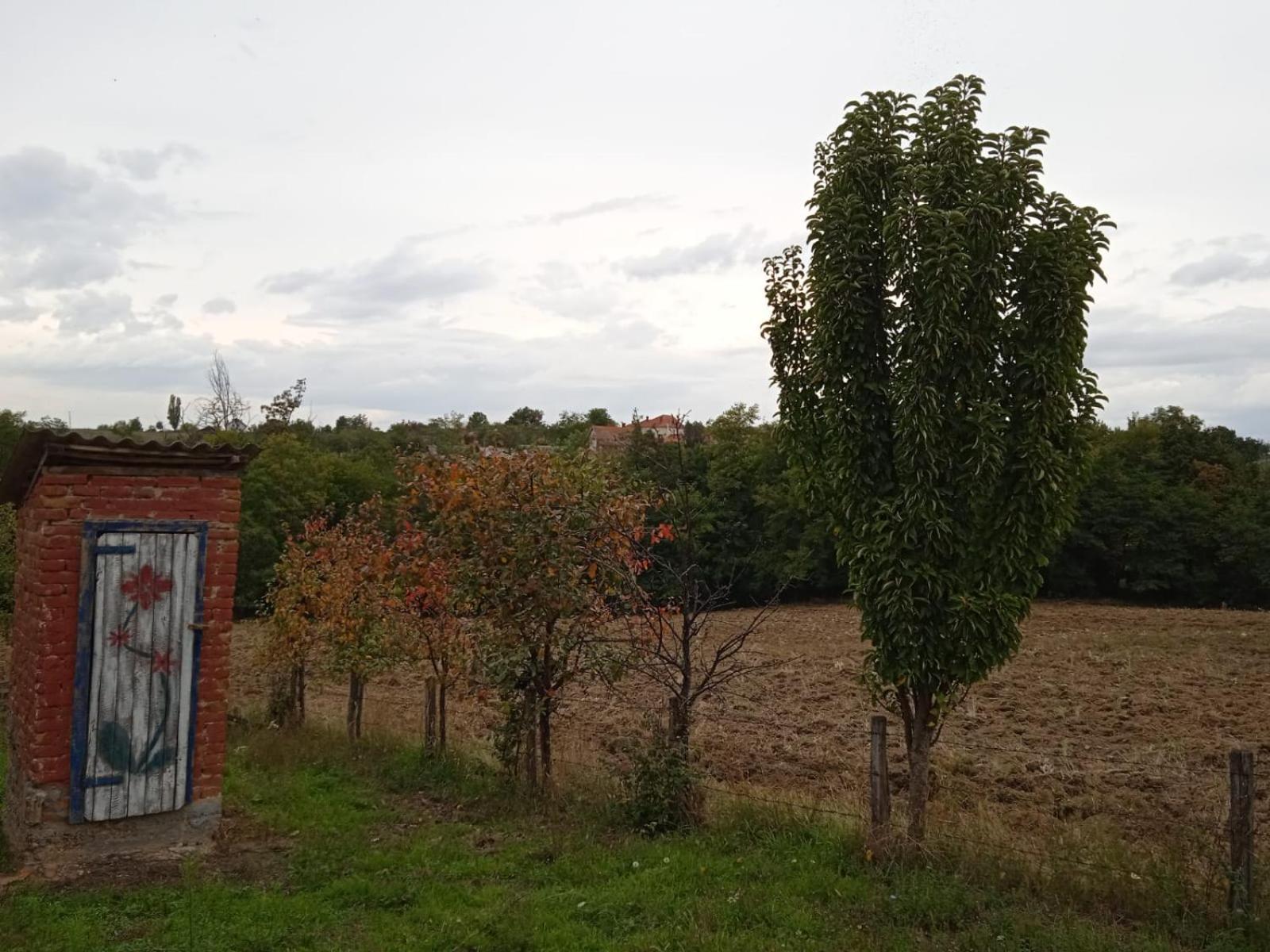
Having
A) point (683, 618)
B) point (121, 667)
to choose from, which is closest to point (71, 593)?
point (121, 667)

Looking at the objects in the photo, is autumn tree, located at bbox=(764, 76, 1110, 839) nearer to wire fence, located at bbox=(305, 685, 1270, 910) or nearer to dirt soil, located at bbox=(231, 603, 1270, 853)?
wire fence, located at bbox=(305, 685, 1270, 910)

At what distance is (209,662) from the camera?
7715 mm

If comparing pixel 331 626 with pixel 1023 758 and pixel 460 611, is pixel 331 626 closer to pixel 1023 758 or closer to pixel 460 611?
pixel 460 611

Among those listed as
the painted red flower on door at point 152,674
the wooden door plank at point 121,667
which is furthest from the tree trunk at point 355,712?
the wooden door plank at point 121,667

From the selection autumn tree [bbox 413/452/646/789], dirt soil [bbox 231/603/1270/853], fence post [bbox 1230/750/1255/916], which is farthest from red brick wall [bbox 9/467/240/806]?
fence post [bbox 1230/750/1255/916]

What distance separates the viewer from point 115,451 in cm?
732

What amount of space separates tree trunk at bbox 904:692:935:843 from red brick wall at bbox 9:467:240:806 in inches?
222

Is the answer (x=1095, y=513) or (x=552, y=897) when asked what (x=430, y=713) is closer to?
(x=552, y=897)

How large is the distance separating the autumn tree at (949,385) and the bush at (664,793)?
197 cm

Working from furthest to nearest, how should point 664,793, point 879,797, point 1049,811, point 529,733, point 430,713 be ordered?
point 430,713 → point 1049,811 → point 529,733 → point 664,793 → point 879,797

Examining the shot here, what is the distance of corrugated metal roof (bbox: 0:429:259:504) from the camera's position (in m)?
7.13

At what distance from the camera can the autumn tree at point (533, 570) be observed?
9.46m

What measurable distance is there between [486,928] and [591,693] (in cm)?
1200

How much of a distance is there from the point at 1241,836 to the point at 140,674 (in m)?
7.95
